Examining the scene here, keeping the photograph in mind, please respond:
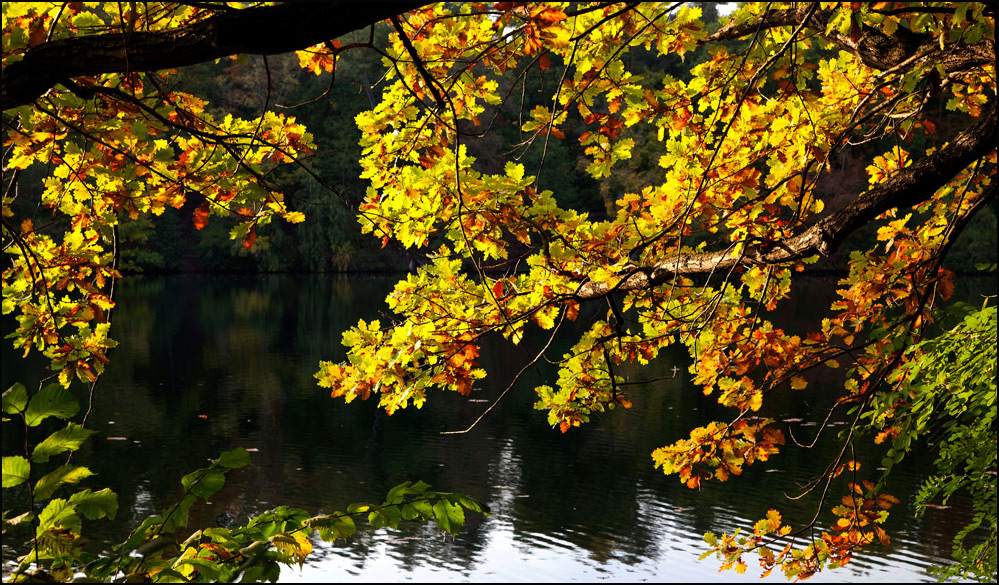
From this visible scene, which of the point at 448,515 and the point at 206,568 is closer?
the point at 206,568

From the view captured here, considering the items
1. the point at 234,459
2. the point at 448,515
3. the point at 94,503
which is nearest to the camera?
the point at 94,503

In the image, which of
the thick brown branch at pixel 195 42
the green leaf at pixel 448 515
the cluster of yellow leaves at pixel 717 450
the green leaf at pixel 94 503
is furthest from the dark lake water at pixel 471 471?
the green leaf at pixel 94 503

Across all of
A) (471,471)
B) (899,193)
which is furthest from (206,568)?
(471,471)

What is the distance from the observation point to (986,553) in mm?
4027

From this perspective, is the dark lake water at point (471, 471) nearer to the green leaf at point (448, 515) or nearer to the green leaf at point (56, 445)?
the green leaf at point (448, 515)

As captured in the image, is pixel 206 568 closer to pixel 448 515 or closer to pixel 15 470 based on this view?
pixel 15 470

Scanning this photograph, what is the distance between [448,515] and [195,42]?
130cm

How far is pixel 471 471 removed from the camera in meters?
10.0

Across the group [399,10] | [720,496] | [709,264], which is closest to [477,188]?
[709,264]

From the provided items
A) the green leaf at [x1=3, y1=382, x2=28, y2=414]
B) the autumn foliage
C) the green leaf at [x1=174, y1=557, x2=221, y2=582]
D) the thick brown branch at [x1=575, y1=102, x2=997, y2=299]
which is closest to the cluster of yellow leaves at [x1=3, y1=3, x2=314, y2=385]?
the autumn foliage

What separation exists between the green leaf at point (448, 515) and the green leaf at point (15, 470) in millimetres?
780

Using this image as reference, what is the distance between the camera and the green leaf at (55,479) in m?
1.52

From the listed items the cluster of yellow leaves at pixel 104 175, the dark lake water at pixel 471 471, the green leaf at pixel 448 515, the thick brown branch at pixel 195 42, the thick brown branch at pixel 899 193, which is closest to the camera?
the green leaf at pixel 448 515

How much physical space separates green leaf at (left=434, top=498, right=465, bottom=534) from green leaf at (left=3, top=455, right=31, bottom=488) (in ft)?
2.56
